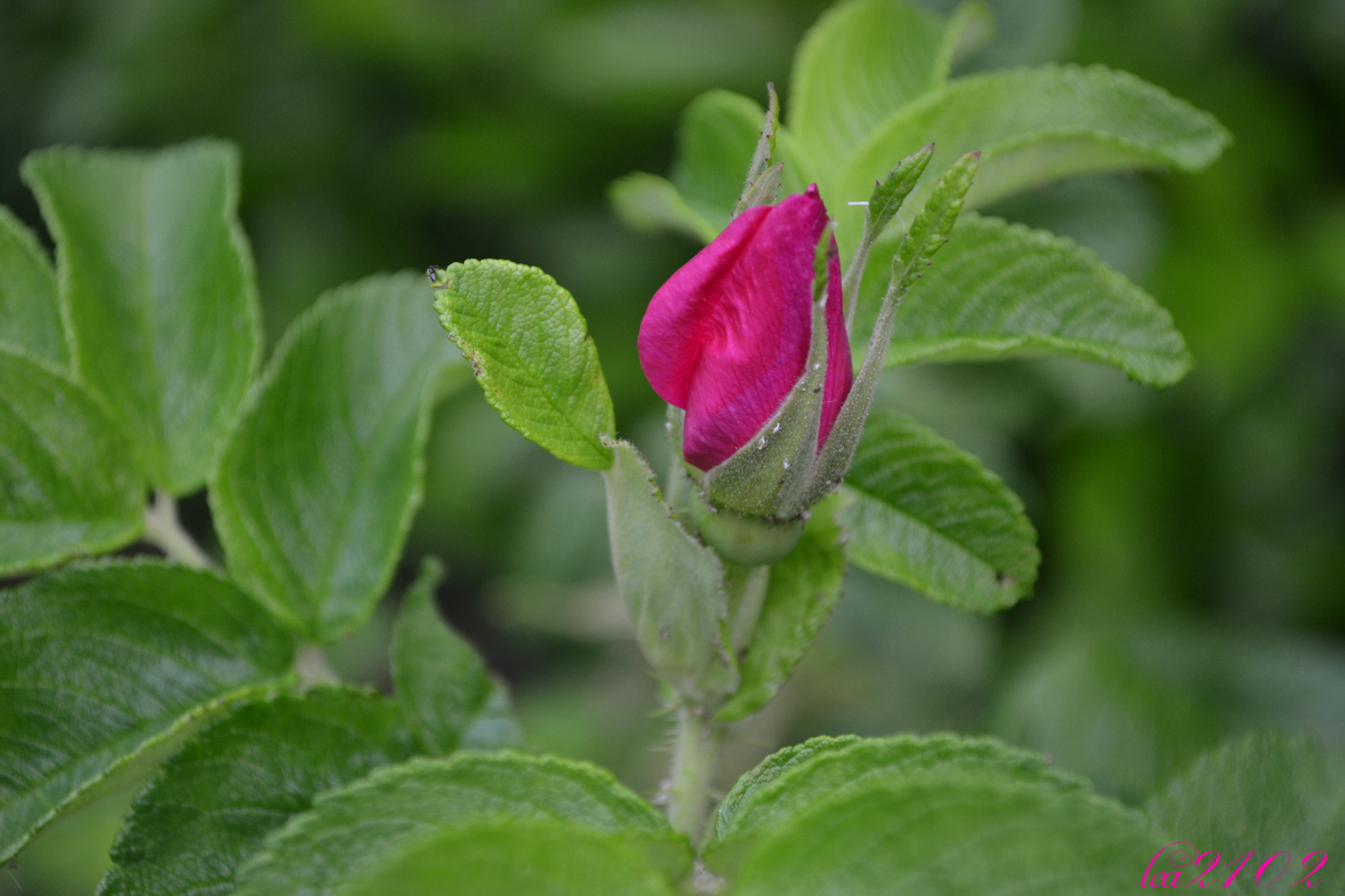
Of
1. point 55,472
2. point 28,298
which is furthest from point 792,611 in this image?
point 28,298

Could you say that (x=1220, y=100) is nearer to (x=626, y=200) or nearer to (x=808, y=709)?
(x=808, y=709)

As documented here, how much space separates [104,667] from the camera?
115 centimetres

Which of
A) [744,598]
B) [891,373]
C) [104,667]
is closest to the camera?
[744,598]

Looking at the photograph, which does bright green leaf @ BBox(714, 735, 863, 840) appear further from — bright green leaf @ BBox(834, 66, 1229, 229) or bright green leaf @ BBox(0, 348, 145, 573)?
bright green leaf @ BBox(0, 348, 145, 573)

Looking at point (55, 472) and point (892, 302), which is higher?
point (892, 302)

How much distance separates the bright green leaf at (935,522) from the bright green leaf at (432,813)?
1.19 ft

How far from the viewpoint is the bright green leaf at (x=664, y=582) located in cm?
93

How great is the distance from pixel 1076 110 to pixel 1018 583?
53cm

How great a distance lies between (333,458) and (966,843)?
0.95 meters

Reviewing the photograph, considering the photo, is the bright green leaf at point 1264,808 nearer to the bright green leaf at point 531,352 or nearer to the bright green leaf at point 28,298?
the bright green leaf at point 531,352

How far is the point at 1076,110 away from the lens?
3.99 ft

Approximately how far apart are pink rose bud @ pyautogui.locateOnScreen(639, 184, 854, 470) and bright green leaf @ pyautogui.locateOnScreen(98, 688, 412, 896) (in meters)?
0.53

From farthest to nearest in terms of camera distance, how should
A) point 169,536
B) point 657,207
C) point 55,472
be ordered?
point 657,207 → point 169,536 → point 55,472

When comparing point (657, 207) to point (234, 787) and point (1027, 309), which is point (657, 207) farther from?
point (234, 787)
